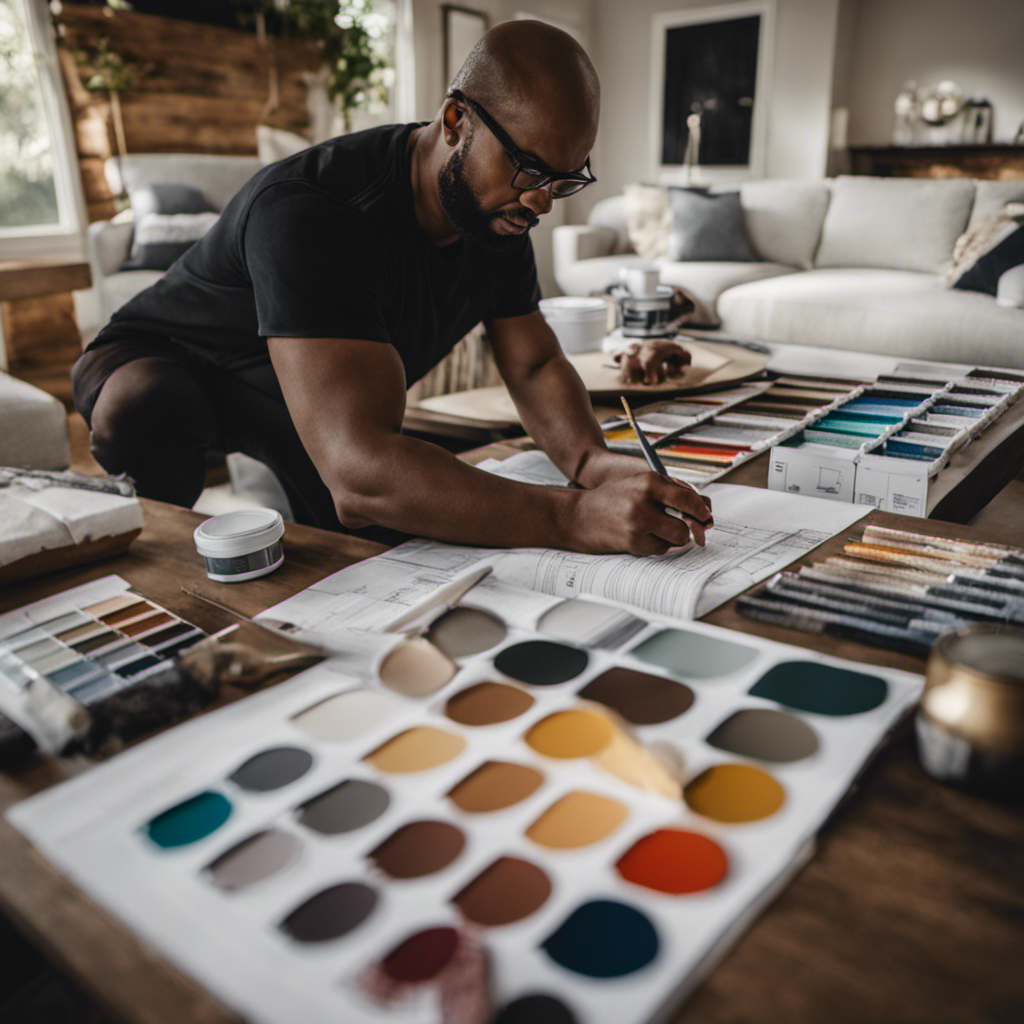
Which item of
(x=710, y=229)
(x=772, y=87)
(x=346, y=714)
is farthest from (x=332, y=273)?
(x=772, y=87)

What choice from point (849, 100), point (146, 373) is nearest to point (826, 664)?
point (146, 373)

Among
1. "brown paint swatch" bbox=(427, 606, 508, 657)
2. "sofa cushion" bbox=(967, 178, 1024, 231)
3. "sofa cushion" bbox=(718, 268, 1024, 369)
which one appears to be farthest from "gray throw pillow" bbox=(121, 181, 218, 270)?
"brown paint swatch" bbox=(427, 606, 508, 657)

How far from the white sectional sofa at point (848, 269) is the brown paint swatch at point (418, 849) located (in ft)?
10.7

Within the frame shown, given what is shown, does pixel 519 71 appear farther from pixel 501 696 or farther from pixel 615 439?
pixel 501 696

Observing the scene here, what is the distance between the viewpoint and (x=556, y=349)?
4.84 feet

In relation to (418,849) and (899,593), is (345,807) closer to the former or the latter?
(418,849)

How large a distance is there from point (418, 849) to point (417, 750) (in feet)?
0.32

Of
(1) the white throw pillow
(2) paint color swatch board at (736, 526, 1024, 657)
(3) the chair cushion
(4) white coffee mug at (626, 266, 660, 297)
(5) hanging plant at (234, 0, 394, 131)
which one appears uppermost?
(5) hanging plant at (234, 0, 394, 131)

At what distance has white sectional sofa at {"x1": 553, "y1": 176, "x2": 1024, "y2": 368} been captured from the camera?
10.8 ft

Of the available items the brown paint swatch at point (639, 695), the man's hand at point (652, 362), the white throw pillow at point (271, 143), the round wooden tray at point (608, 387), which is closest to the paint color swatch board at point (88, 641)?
the brown paint swatch at point (639, 695)

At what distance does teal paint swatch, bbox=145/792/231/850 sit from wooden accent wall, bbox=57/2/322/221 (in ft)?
16.5

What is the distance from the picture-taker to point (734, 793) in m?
0.54

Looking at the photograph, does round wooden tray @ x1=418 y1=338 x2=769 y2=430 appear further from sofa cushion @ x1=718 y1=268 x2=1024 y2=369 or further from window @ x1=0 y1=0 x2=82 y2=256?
window @ x1=0 y1=0 x2=82 y2=256

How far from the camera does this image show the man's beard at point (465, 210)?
3.76 feet
